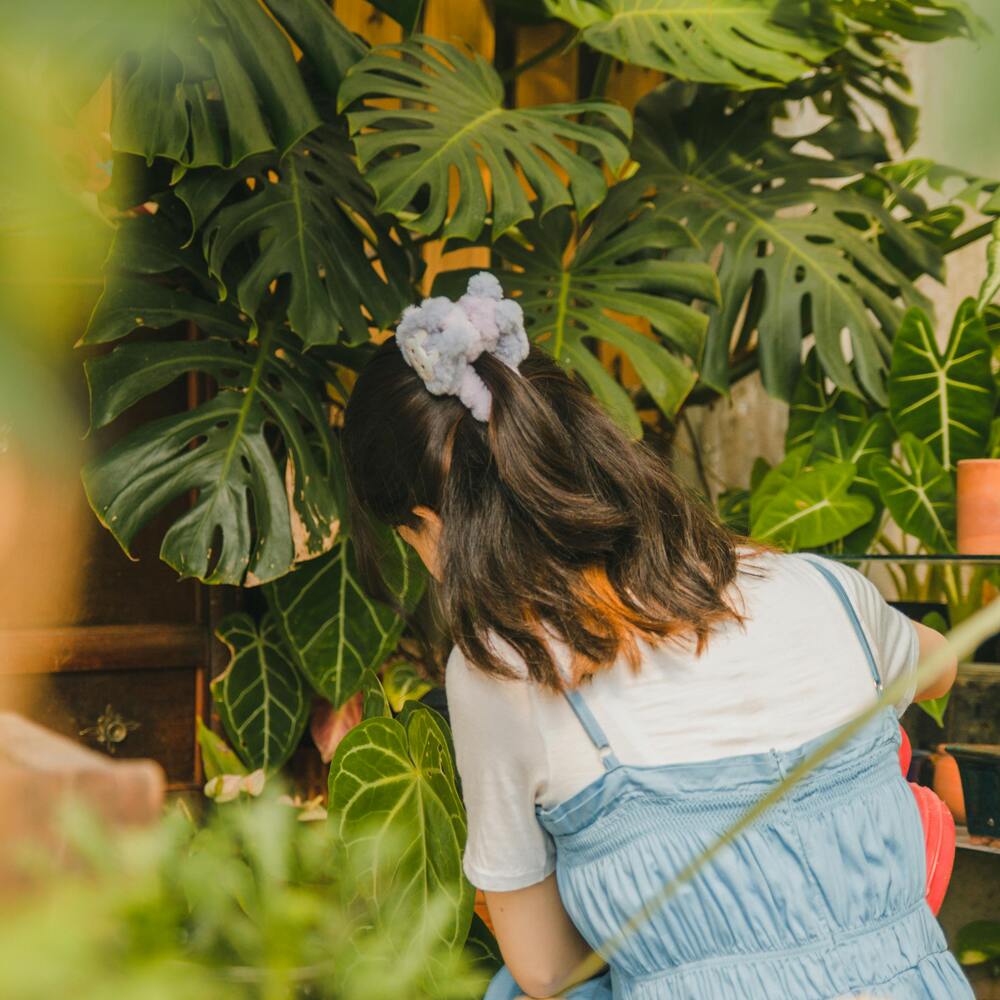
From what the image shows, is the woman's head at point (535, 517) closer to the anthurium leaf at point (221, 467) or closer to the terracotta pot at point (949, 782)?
the anthurium leaf at point (221, 467)

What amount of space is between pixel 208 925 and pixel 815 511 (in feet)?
5.69

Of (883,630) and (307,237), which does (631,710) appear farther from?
(307,237)

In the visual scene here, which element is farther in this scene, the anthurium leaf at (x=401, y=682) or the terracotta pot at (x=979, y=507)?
the anthurium leaf at (x=401, y=682)

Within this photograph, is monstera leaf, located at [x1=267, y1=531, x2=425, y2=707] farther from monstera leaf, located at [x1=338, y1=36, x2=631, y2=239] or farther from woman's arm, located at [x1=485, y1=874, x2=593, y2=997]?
woman's arm, located at [x1=485, y1=874, x2=593, y2=997]

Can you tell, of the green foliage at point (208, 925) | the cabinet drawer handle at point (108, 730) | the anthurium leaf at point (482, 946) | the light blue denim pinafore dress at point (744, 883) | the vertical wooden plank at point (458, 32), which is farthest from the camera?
the vertical wooden plank at point (458, 32)

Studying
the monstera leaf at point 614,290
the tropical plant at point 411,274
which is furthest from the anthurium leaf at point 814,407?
the monstera leaf at point 614,290

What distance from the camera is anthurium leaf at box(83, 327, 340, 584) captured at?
4.90 ft

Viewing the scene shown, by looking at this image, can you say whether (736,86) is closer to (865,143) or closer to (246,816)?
(865,143)

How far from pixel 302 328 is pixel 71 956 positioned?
1450 mm

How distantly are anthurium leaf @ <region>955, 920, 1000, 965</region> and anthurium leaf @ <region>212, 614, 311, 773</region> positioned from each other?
1106 millimetres

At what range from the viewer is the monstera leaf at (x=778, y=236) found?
6.37 feet

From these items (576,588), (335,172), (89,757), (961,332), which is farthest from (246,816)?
(961,332)

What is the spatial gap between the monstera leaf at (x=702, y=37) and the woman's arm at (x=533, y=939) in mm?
1425

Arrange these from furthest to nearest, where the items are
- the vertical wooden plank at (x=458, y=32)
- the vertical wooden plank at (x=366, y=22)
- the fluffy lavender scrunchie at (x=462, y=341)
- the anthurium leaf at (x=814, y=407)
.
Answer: the vertical wooden plank at (x=458, y=32)
the vertical wooden plank at (x=366, y=22)
the anthurium leaf at (x=814, y=407)
the fluffy lavender scrunchie at (x=462, y=341)
